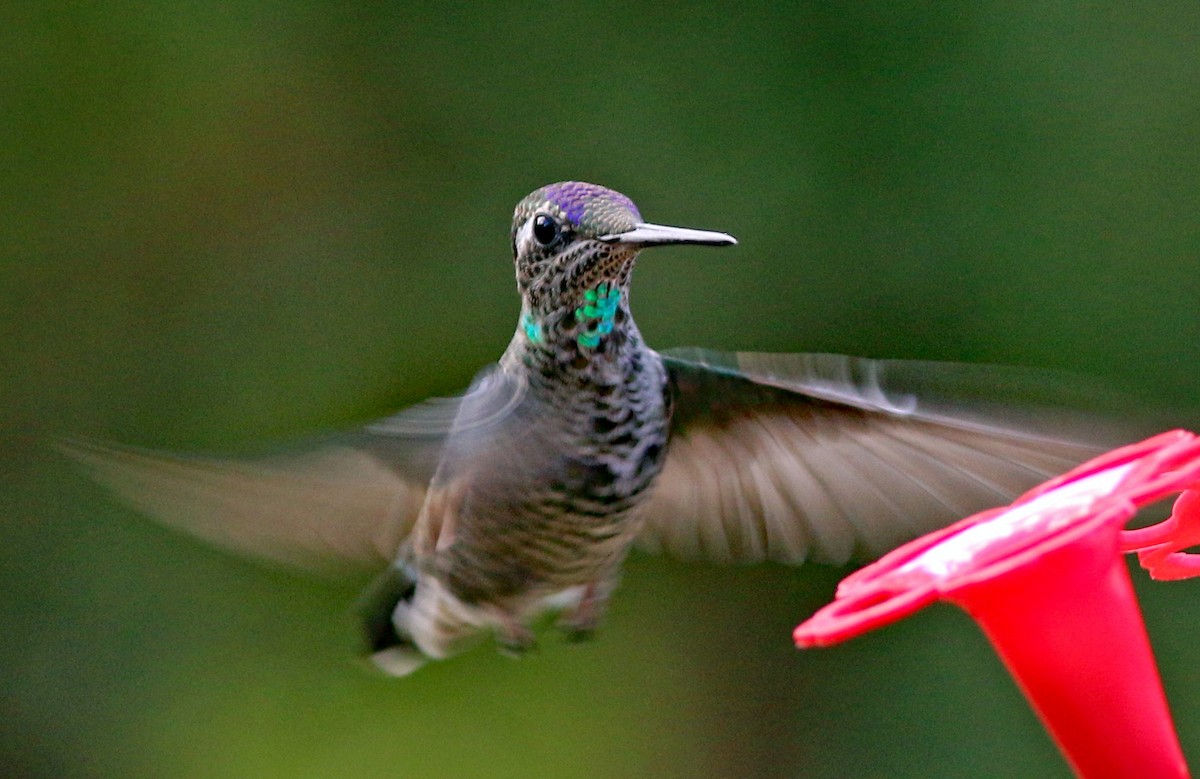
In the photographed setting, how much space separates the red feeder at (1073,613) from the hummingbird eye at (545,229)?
3.30 feet

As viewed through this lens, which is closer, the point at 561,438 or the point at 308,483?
→ the point at 308,483

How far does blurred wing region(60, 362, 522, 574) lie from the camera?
70.1 inches

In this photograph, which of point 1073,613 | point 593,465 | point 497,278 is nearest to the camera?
point 1073,613

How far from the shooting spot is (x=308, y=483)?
1.97 metres

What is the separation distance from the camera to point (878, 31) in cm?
355

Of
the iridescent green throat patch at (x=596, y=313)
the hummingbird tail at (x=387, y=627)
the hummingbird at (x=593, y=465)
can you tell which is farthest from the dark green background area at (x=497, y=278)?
the iridescent green throat patch at (x=596, y=313)

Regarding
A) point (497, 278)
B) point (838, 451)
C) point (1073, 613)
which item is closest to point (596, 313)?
point (838, 451)

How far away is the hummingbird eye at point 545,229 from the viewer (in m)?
2.16

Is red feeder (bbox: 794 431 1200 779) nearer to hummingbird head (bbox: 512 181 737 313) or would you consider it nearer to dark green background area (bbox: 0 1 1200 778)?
hummingbird head (bbox: 512 181 737 313)

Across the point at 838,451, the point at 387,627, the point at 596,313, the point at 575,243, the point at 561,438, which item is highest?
the point at 575,243

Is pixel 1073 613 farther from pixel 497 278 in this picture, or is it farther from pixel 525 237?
pixel 497 278

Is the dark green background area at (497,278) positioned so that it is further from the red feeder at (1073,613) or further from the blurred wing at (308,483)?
the red feeder at (1073,613)

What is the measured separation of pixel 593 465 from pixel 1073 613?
1.08m

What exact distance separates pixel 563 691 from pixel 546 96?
1.64 m
